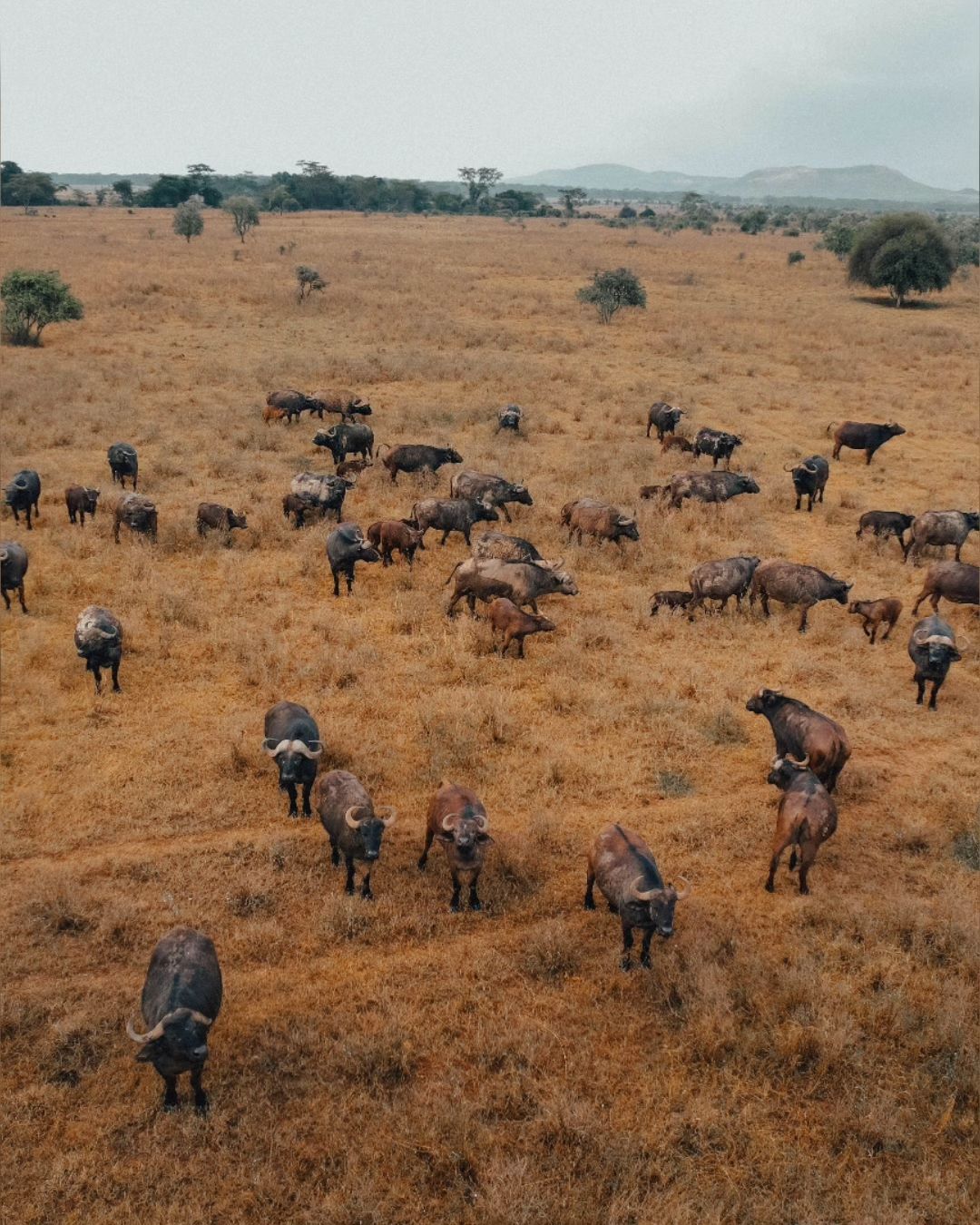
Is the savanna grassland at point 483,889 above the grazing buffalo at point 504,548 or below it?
below

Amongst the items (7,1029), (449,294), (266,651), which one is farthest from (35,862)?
(449,294)

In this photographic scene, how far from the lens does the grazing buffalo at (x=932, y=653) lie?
12164mm

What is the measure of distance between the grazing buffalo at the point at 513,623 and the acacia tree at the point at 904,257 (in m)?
46.4

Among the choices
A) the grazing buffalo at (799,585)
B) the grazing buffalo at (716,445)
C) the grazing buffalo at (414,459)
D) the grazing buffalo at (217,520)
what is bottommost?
the grazing buffalo at (799,585)

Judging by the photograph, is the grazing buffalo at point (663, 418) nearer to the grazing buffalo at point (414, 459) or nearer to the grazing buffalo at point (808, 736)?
the grazing buffalo at point (414, 459)

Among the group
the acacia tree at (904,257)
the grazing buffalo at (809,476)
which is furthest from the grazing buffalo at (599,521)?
the acacia tree at (904,257)

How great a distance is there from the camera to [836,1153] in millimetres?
6422

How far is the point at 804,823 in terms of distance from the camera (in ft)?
29.2

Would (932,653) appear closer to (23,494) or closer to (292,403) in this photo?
(23,494)

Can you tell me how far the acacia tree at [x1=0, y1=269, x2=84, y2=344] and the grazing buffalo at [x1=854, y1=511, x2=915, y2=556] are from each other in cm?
3280

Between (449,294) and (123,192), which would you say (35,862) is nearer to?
(449,294)

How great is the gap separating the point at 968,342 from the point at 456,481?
107ft

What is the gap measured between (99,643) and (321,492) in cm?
751

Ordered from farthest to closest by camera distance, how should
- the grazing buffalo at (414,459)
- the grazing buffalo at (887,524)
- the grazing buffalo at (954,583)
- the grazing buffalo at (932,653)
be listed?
the grazing buffalo at (414,459)
the grazing buffalo at (887,524)
the grazing buffalo at (954,583)
the grazing buffalo at (932,653)
